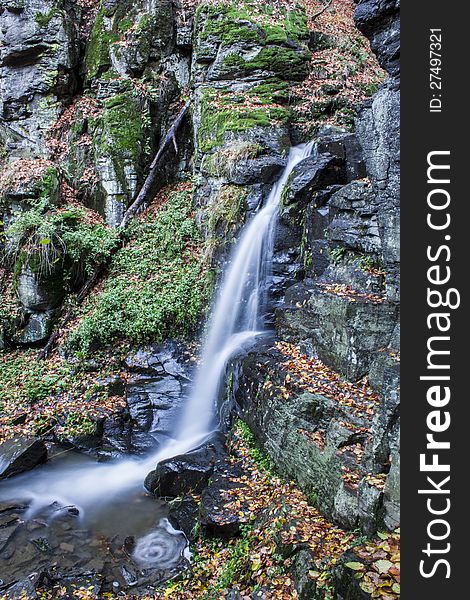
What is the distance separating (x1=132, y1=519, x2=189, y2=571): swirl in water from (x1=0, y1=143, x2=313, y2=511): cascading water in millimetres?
1234

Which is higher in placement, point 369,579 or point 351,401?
point 351,401

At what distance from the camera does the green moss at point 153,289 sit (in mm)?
9828

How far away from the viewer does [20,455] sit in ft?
25.9

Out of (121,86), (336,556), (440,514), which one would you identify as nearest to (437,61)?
(440,514)

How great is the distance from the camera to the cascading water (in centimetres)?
741

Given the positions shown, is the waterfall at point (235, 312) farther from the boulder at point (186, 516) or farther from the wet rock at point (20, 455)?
the wet rock at point (20, 455)

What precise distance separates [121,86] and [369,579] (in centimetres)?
1411

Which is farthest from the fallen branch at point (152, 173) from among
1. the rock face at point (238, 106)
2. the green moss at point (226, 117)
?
the green moss at point (226, 117)

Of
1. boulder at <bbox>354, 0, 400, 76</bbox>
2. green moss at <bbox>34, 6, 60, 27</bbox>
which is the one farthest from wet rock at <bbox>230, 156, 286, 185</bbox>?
green moss at <bbox>34, 6, 60, 27</bbox>

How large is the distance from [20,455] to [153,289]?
14.8 ft

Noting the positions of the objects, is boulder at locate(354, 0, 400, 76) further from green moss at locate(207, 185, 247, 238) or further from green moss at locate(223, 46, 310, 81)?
green moss at locate(223, 46, 310, 81)

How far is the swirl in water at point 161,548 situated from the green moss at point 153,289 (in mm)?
4423

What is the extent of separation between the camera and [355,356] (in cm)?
597

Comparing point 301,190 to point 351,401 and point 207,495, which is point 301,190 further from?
point 207,495
